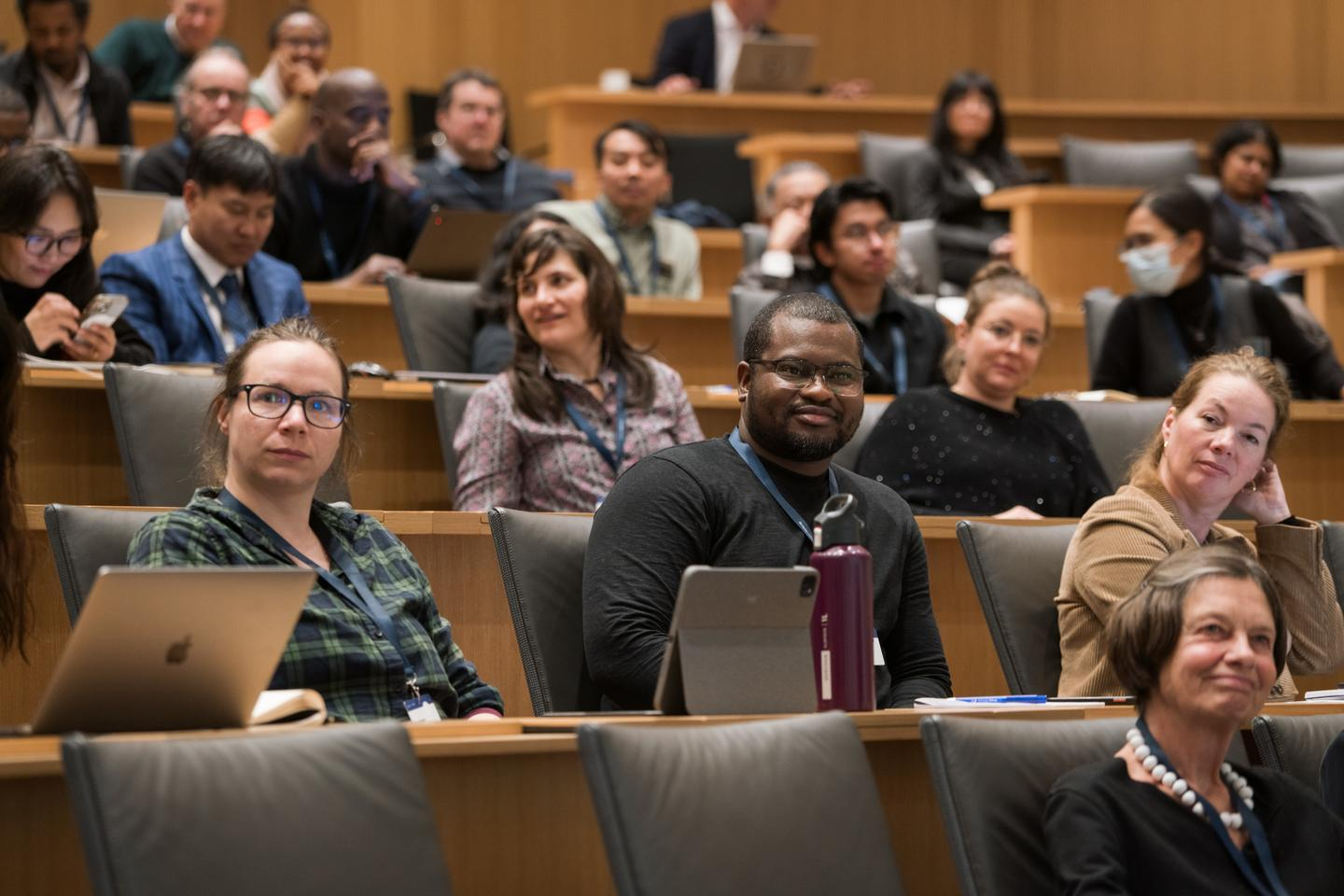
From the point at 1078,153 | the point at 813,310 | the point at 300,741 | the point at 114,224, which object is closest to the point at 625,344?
the point at 813,310

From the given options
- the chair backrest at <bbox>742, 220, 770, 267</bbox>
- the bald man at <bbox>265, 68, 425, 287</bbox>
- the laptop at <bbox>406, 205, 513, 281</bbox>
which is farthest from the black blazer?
the chair backrest at <bbox>742, 220, 770, 267</bbox>

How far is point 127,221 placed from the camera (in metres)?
4.11

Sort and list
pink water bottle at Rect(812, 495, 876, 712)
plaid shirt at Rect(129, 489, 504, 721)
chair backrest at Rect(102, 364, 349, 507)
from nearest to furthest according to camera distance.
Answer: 1. pink water bottle at Rect(812, 495, 876, 712)
2. plaid shirt at Rect(129, 489, 504, 721)
3. chair backrest at Rect(102, 364, 349, 507)

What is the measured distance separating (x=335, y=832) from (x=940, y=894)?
767 millimetres

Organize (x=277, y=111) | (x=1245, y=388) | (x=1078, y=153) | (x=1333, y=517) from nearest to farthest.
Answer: (x=1245, y=388)
(x=1333, y=517)
(x=277, y=111)
(x=1078, y=153)

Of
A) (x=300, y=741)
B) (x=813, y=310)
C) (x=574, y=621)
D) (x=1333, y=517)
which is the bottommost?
(x=1333, y=517)

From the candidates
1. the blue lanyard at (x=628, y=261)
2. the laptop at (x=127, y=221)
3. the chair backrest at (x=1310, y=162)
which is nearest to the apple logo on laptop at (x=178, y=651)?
the laptop at (x=127, y=221)

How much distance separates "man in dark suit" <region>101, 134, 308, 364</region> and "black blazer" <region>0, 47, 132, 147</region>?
2.15 m

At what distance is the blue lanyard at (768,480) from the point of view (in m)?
2.42

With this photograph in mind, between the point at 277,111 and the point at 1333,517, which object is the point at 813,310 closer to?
the point at 1333,517

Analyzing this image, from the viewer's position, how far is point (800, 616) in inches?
75.9

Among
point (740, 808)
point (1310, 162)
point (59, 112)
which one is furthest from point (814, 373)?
point (1310, 162)

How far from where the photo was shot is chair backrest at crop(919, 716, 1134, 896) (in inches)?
70.4

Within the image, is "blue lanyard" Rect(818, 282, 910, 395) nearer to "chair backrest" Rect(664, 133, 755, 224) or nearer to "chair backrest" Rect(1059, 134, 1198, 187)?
"chair backrest" Rect(664, 133, 755, 224)
